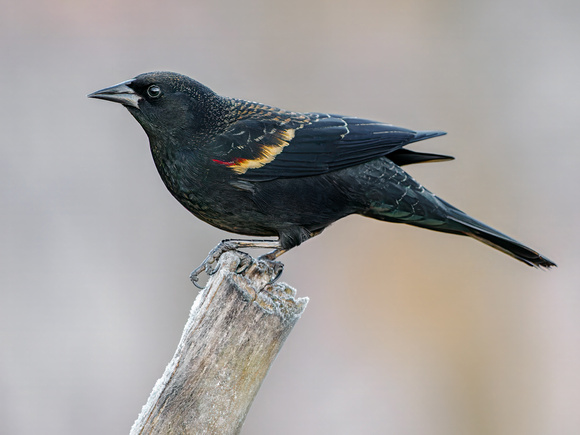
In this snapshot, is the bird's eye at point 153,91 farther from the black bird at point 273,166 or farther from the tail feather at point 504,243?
the tail feather at point 504,243

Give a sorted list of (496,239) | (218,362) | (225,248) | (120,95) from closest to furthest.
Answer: (218,362) < (120,95) < (225,248) < (496,239)

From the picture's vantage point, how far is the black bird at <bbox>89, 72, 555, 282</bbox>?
11.4ft

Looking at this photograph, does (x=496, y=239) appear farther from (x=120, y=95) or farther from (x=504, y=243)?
(x=120, y=95)

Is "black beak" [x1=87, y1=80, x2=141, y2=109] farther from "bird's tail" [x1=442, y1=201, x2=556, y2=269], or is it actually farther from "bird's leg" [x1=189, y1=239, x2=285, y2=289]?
"bird's tail" [x1=442, y1=201, x2=556, y2=269]

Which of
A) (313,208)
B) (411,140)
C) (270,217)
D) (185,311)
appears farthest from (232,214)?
(185,311)

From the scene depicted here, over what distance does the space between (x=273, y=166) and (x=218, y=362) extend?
3.84 ft

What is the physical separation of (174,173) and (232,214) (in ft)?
1.21

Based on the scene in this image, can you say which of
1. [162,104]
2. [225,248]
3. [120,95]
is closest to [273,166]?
[225,248]

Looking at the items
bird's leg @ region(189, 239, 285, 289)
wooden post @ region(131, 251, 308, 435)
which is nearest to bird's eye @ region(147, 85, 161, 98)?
bird's leg @ region(189, 239, 285, 289)

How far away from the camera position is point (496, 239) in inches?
148

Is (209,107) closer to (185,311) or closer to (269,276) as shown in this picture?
(269,276)

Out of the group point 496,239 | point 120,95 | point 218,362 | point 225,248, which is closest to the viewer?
point 218,362

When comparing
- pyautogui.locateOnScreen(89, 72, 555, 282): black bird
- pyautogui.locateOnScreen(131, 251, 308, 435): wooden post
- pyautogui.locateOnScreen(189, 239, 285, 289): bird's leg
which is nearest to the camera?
pyautogui.locateOnScreen(131, 251, 308, 435): wooden post

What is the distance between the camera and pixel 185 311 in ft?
19.9
